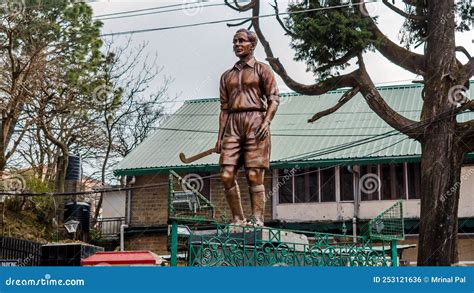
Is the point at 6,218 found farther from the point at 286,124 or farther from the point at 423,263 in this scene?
the point at 423,263

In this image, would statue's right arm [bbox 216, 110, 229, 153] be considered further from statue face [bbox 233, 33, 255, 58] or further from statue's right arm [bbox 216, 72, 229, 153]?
statue face [bbox 233, 33, 255, 58]

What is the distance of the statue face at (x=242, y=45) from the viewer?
9367mm

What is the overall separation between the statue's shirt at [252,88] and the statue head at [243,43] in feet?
0.46

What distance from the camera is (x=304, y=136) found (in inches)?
894

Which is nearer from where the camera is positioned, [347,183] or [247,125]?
[247,125]

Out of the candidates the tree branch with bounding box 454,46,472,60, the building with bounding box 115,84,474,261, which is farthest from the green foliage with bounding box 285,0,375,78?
the building with bounding box 115,84,474,261

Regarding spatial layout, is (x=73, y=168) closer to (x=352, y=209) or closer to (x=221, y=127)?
(x=352, y=209)

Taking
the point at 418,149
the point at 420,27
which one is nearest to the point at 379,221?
the point at 420,27

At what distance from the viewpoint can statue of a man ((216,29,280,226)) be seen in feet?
30.2

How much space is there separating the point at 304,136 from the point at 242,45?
44.3 ft

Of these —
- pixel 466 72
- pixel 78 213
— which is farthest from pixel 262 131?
pixel 78 213

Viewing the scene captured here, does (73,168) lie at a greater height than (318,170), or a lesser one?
lesser

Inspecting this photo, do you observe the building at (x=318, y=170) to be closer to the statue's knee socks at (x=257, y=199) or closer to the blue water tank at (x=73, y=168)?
the blue water tank at (x=73, y=168)

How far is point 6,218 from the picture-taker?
1981 cm
